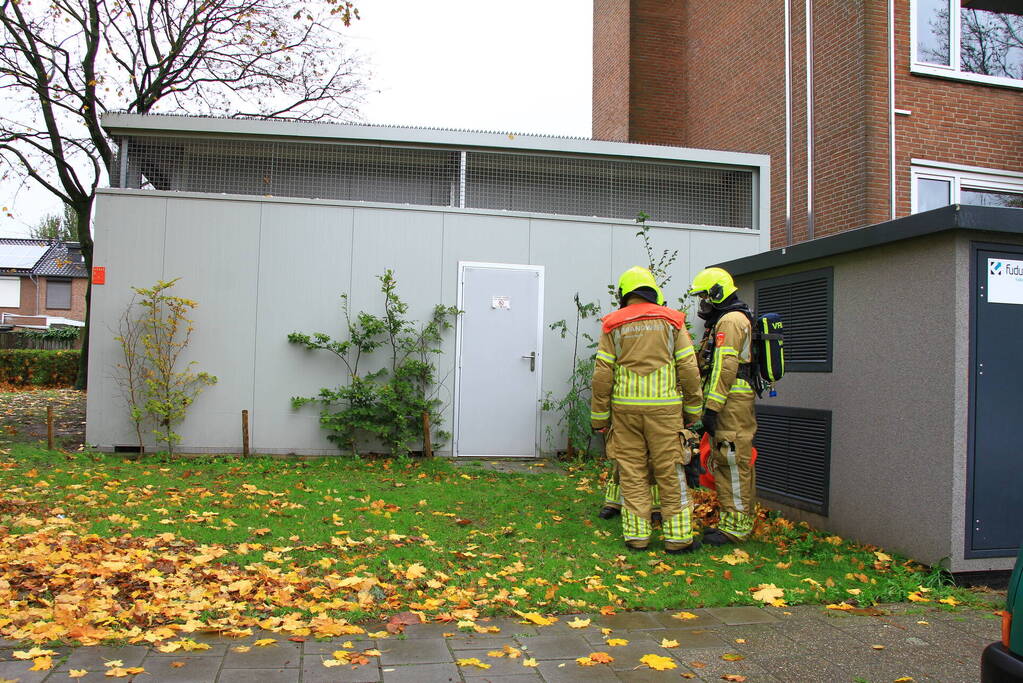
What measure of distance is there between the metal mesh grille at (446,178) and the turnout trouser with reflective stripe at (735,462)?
5252mm

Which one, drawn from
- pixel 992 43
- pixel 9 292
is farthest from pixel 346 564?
pixel 9 292

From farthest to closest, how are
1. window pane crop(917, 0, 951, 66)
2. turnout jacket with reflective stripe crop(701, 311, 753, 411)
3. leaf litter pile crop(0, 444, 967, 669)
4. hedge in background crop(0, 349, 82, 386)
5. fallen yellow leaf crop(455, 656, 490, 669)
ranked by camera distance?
hedge in background crop(0, 349, 82, 386) → window pane crop(917, 0, 951, 66) → turnout jacket with reflective stripe crop(701, 311, 753, 411) → leaf litter pile crop(0, 444, 967, 669) → fallen yellow leaf crop(455, 656, 490, 669)

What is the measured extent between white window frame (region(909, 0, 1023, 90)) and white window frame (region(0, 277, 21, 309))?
49.2 meters

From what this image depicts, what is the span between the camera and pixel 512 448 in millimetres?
9812

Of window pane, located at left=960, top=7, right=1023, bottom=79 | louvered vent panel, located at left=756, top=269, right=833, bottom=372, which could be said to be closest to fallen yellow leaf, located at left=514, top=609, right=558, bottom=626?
louvered vent panel, located at left=756, top=269, right=833, bottom=372

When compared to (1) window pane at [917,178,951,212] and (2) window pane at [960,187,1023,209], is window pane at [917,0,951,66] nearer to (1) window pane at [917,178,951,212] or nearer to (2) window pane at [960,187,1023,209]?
(1) window pane at [917,178,951,212]

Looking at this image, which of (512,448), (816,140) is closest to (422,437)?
(512,448)

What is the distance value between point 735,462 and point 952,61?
32.4 ft

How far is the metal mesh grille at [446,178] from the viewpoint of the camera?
9.84 meters

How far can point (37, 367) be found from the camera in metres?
22.6

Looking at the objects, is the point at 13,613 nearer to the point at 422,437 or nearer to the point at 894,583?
the point at 894,583

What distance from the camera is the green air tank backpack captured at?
569cm

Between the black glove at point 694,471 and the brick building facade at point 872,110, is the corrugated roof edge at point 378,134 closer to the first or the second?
the brick building facade at point 872,110

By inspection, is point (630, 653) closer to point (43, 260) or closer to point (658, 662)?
point (658, 662)
